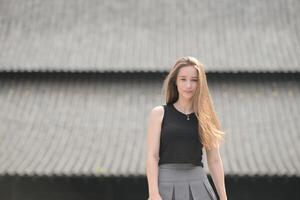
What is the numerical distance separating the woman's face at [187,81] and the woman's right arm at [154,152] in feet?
0.63

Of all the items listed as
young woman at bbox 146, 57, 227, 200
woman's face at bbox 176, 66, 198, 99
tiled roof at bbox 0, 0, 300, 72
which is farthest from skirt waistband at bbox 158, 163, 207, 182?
tiled roof at bbox 0, 0, 300, 72

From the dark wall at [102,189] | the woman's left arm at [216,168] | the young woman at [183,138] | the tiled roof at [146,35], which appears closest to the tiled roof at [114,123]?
the tiled roof at [146,35]

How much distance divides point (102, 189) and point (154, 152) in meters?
4.99

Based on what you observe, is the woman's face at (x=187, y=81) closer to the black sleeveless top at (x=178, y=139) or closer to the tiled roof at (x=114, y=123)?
the black sleeveless top at (x=178, y=139)

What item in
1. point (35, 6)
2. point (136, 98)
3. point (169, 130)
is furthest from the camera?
point (35, 6)

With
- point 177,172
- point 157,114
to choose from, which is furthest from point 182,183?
point 157,114

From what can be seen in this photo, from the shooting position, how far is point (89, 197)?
26.3ft

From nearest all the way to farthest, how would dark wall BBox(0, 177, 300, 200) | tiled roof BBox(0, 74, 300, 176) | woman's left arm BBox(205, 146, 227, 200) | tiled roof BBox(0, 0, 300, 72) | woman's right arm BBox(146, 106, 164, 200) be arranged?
woman's right arm BBox(146, 106, 164, 200) < woman's left arm BBox(205, 146, 227, 200) < tiled roof BBox(0, 74, 300, 176) < dark wall BBox(0, 177, 300, 200) < tiled roof BBox(0, 0, 300, 72)

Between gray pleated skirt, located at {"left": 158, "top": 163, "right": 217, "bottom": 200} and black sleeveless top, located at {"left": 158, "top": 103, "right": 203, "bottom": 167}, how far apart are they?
4 cm

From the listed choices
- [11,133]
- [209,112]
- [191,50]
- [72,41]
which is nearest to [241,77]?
[191,50]

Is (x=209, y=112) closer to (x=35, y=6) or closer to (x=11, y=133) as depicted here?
(x=11, y=133)

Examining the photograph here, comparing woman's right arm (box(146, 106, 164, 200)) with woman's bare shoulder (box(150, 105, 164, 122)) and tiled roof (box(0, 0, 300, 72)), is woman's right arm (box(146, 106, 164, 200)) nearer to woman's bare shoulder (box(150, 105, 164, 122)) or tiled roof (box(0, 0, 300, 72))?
woman's bare shoulder (box(150, 105, 164, 122))

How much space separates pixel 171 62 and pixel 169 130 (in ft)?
18.7

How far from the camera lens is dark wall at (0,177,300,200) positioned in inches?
310
